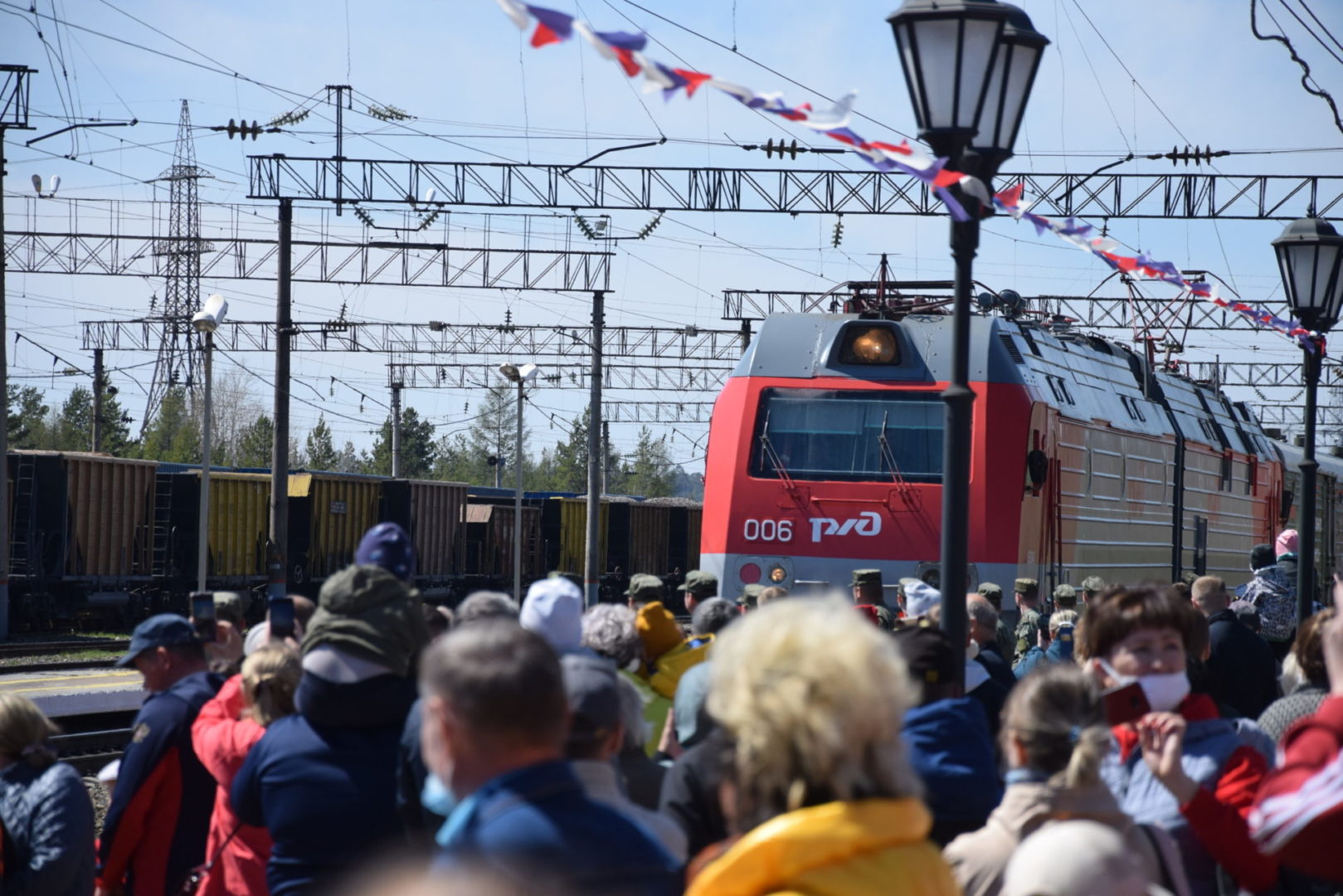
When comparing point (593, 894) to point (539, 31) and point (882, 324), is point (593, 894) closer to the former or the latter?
point (539, 31)

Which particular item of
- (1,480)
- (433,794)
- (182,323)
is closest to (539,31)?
(433,794)

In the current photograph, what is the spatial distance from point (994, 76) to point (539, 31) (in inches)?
70.7

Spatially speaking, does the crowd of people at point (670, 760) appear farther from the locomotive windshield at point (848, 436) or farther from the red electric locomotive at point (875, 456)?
the locomotive windshield at point (848, 436)

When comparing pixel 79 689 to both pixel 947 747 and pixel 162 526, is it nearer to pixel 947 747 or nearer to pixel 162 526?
pixel 162 526

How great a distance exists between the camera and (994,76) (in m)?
5.50

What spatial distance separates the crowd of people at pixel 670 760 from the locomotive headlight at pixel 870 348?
608 centimetres

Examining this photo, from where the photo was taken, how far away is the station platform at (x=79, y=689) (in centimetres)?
1428

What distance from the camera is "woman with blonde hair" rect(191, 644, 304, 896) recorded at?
4.79 metres

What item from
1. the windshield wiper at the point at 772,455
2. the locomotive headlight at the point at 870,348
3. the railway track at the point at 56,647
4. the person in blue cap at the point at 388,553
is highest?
the locomotive headlight at the point at 870,348

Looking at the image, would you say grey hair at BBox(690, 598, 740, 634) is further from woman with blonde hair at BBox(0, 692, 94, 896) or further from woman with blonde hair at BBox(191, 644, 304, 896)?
woman with blonde hair at BBox(0, 692, 94, 896)

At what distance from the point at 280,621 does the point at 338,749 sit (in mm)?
1380

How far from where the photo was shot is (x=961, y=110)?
5.48m

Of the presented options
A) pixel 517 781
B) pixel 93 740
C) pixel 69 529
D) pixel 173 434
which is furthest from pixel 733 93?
pixel 173 434

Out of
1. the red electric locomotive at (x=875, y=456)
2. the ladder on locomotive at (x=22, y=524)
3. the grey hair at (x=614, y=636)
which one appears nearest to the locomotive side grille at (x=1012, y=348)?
the red electric locomotive at (x=875, y=456)
